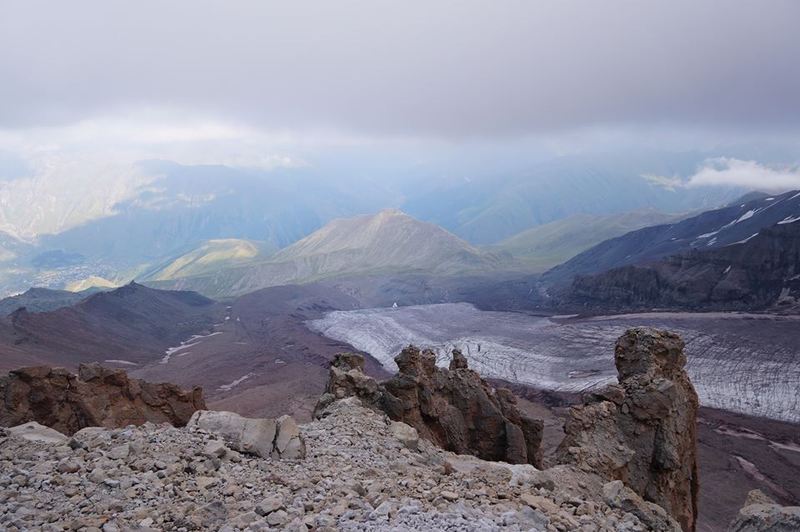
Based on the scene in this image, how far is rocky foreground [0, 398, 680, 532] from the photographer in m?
8.70

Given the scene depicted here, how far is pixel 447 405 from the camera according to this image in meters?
22.7

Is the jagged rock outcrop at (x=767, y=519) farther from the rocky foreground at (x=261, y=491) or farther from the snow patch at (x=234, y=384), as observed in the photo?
the snow patch at (x=234, y=384)

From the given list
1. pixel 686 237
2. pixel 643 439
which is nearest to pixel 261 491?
pixel 643 439

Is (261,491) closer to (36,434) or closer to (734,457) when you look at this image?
(36,434)

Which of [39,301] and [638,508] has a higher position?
[638,508]

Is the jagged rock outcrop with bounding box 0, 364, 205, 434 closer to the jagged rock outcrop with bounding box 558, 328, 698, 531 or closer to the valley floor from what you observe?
the jagged rock outcrop with bounding box 558, 328, 698, 531

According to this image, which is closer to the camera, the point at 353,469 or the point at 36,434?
the point at 353,469

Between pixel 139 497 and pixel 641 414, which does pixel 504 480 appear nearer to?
pixel 139 497

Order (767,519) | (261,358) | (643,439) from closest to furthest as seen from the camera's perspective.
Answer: (767,519), (643,439), (261,358)

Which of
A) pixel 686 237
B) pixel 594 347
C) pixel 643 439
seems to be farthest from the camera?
pixel 686 237

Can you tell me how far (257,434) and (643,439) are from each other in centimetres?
1239

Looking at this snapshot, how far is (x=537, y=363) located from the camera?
73688 millimetres

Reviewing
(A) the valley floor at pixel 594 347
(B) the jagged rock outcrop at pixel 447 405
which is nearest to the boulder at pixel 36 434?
(B) the jagged rock outcrop at pixel 447 405

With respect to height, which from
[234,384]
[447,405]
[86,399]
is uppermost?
[447,405]
